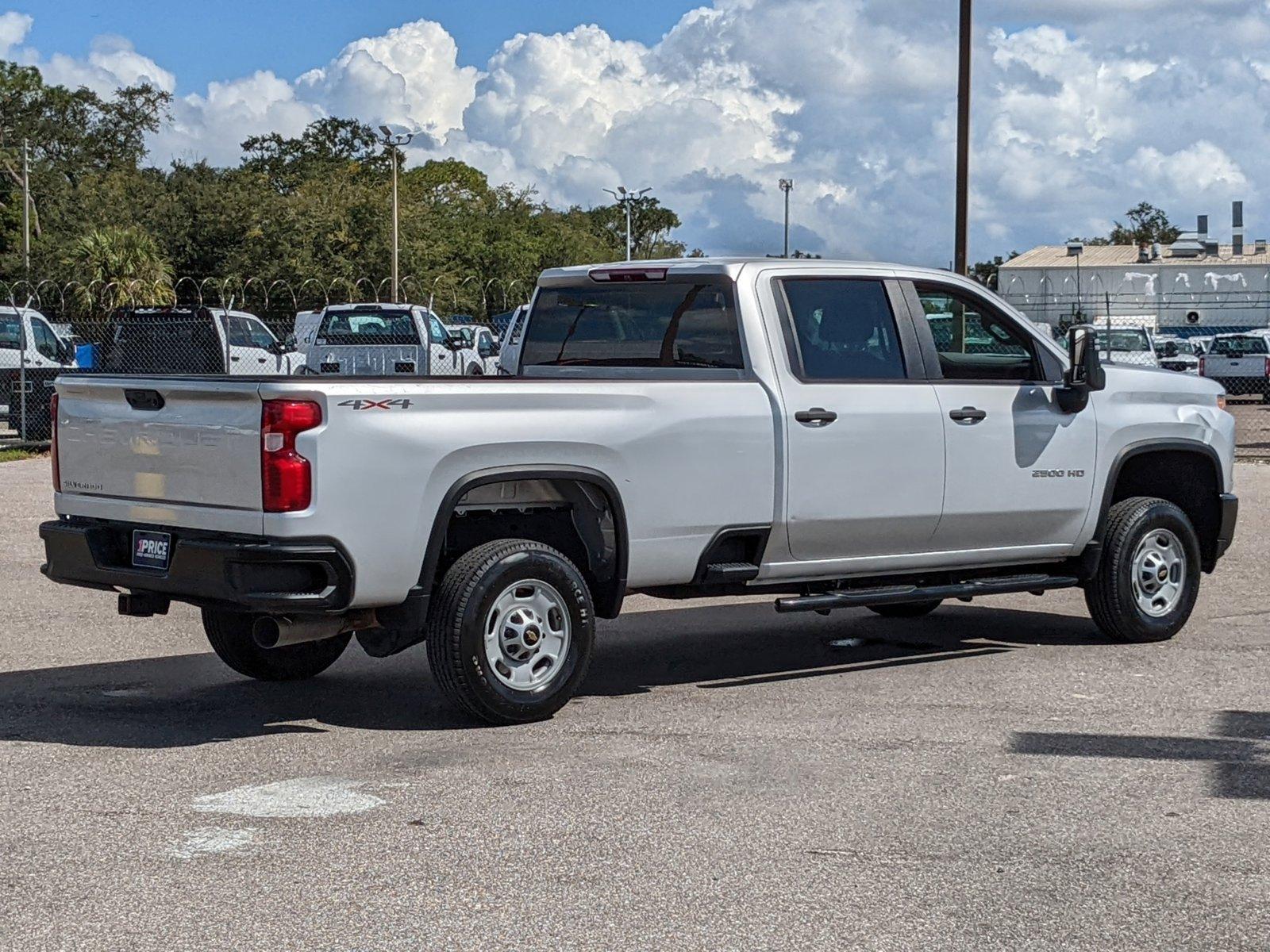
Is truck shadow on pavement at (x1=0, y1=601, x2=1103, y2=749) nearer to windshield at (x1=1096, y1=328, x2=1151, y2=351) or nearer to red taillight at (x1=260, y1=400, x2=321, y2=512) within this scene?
red taillight at (x1=260, y1=400, x2=321, y2=512)

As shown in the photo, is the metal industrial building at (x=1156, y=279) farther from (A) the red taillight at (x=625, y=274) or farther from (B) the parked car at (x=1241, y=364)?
(A) the red taillight at (x=625, y=274)

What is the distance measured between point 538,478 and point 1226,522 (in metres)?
4.44

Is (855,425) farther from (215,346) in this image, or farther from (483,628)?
(215,346)

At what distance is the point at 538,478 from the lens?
753 centimetres

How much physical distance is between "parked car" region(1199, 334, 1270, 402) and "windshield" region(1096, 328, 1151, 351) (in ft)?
6.74

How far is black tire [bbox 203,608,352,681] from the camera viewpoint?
335 inches

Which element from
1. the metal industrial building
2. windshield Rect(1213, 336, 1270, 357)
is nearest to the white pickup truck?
windshield Rect(1213, 336, 1270, 357)

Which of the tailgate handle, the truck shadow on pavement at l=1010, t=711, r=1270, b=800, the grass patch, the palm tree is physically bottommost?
the truck shadow on pavement at l=1010, t=711, r=1270, b=800

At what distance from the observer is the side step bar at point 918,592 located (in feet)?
27.6

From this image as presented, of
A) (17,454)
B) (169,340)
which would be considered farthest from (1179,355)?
(17,454)

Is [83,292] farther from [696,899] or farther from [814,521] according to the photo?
[696,899]

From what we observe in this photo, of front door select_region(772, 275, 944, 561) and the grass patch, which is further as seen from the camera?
the grass patch

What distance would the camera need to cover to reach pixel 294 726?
7.66 m

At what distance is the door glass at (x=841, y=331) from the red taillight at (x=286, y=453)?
2470mm
